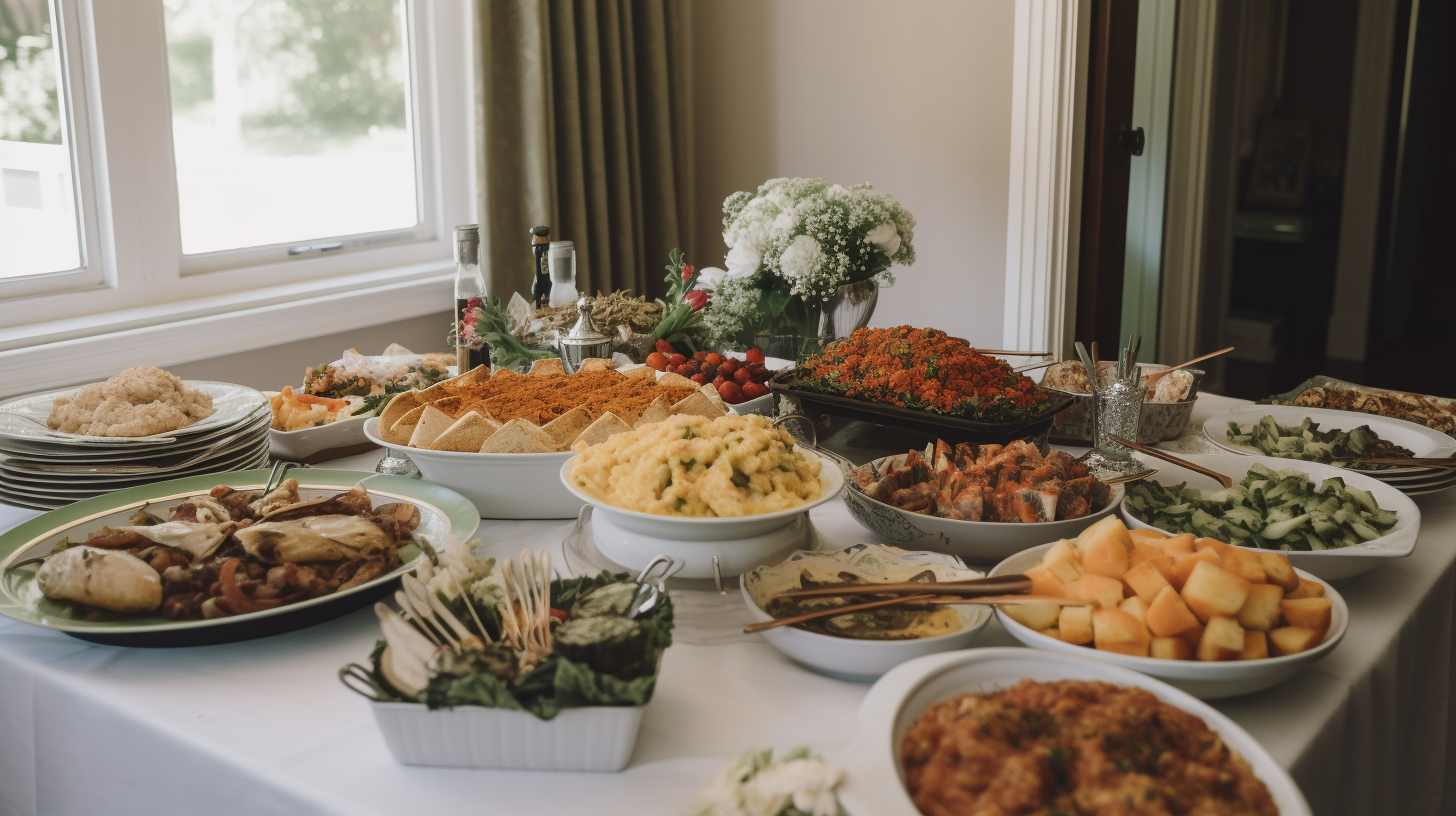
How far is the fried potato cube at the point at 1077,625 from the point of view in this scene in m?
0.89

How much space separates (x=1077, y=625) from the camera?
2.91 ft

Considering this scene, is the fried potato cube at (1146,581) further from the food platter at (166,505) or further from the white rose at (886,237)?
the white rose at (886,237)

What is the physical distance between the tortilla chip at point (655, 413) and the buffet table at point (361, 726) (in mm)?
458

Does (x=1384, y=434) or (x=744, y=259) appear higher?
(x=744, y=259)

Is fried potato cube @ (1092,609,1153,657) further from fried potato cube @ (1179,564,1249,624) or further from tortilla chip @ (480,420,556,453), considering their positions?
tortilla chip @ (480,420,556,453)

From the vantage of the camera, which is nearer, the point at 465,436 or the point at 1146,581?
the point at 1146,581

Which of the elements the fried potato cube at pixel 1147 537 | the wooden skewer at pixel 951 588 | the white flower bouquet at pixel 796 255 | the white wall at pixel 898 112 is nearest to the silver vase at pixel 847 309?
the white flower bouquet at pixel 796 255

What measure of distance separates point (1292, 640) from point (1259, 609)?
3 centimetres

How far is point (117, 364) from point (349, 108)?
1.12m

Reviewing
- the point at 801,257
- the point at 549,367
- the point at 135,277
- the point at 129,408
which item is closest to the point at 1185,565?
the point at 549,367

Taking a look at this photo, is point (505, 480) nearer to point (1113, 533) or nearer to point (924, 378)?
point (924, 378)

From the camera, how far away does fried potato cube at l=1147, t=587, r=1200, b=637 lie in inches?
34.1

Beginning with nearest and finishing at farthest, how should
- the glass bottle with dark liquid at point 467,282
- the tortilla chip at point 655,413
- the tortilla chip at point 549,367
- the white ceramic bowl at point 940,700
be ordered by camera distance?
the white ceramic bowl at point 940,700, the tortilla chip at point 655,413, the tortilla chip at point 549,367, the glass bottle with dark liquid at point 467,282

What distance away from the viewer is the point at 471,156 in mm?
3598
